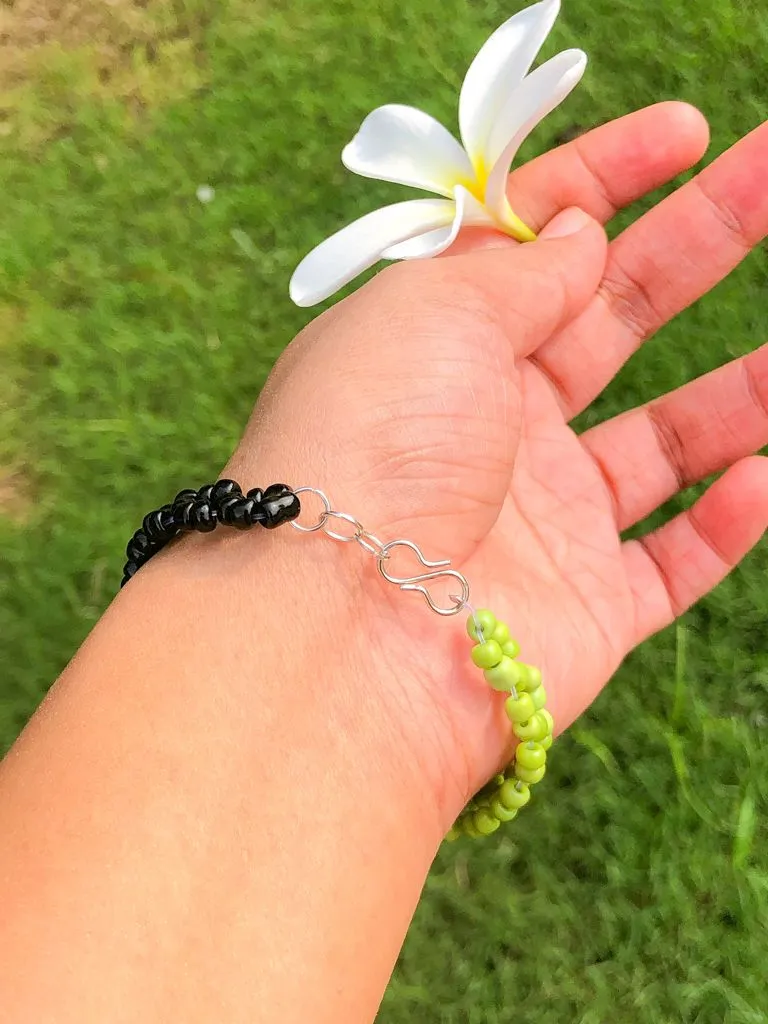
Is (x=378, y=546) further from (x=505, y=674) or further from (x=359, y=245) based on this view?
(x=359, y=245)

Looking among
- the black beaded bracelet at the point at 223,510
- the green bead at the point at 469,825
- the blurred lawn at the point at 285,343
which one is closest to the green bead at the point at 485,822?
the green bead at the point at 469,825

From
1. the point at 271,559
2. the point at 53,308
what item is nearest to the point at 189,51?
the point at 53,308

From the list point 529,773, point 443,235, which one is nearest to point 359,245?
point 443,235

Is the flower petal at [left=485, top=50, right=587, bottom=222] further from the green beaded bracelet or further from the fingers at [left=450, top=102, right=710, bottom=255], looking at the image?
the green beaded bracelet

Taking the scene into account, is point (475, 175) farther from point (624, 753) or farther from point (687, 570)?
point (624, 753)

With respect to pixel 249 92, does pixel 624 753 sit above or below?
below
